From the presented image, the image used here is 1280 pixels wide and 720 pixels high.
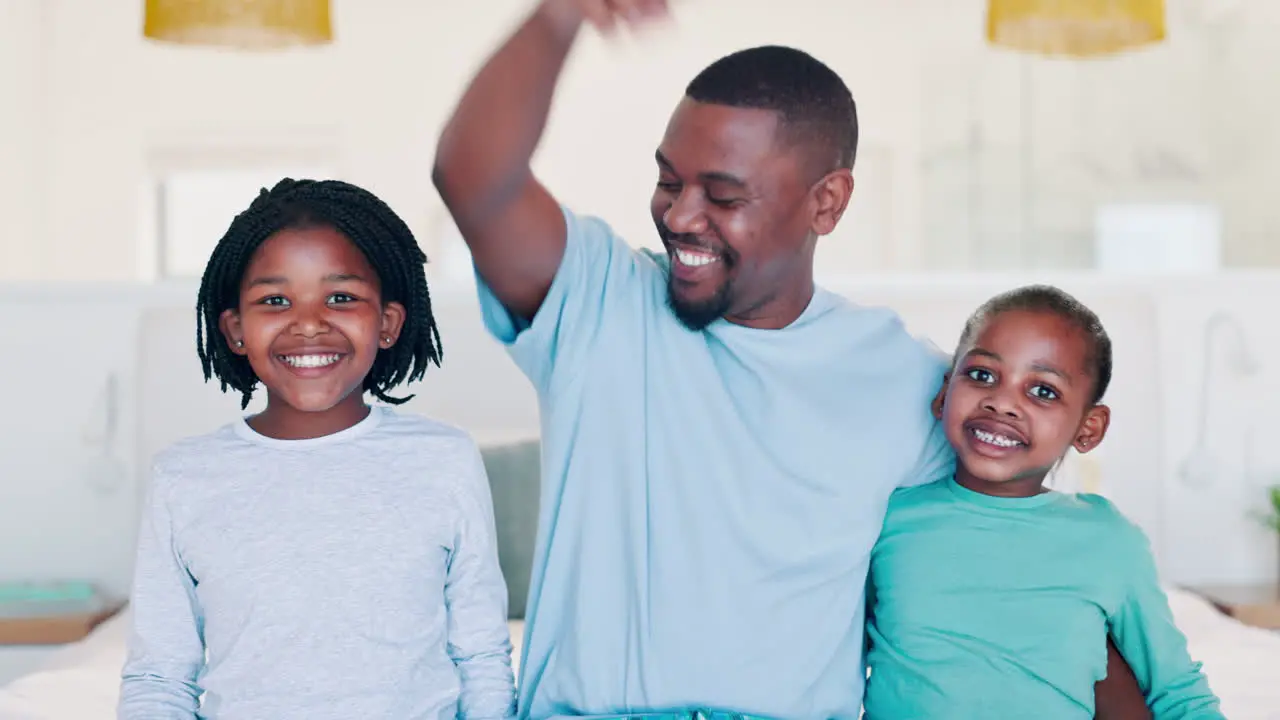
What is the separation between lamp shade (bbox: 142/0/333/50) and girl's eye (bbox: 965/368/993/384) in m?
1.44

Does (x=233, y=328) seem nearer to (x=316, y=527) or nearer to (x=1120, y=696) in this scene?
(x=316, y=527)

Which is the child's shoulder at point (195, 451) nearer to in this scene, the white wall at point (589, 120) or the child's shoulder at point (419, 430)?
the child's shoulder at point (419, 430)

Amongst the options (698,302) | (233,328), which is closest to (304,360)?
(233,328)

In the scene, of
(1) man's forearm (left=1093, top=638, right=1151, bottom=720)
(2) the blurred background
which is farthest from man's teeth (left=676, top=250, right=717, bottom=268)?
(2) the blurred background

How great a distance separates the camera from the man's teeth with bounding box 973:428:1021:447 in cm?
141

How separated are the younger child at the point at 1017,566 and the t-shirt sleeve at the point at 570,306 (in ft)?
1.14

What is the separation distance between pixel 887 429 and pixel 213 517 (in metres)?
0.63

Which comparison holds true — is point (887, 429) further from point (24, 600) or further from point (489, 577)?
point (24, 600)

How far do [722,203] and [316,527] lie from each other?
1.50 feet

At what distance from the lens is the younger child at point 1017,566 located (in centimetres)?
136

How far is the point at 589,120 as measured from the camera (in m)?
6.24

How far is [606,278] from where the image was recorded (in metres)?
1.37

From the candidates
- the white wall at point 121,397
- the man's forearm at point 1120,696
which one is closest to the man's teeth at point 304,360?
the man's forearm at point 1120,696

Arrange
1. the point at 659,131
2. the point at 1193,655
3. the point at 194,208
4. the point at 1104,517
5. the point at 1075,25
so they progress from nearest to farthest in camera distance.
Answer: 1. the point at 1104,517
2. the point at 1193,655
3. the point at 1075,25
4. the point at 659,131
5. the point at 194,208
